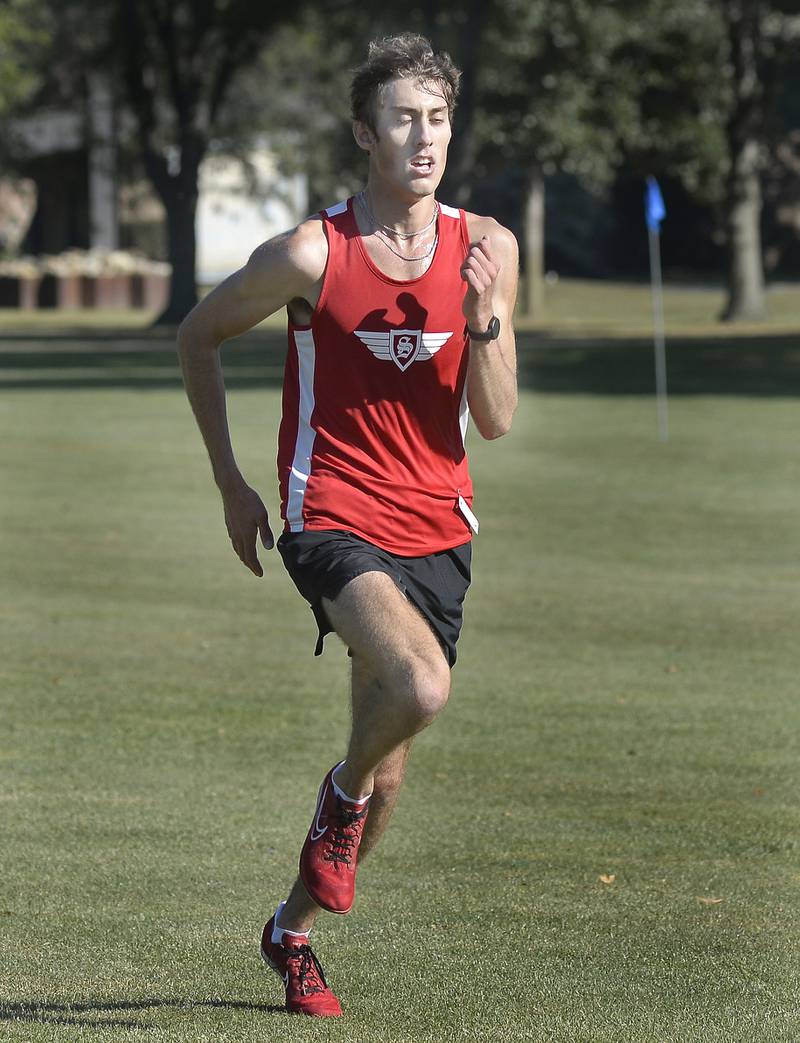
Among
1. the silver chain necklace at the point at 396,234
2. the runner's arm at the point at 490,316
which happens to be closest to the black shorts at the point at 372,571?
the runner's arm at the point at 490,316

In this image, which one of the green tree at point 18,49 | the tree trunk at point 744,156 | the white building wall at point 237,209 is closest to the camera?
the tree trunk at point 744,156

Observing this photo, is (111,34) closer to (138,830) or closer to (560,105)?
(560,105)

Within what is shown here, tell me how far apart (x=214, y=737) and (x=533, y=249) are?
2001 inches

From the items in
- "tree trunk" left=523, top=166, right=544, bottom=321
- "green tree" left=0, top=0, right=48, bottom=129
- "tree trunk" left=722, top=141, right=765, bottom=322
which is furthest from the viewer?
"tree trunk" left=523, top=166, right=544, bottom=321

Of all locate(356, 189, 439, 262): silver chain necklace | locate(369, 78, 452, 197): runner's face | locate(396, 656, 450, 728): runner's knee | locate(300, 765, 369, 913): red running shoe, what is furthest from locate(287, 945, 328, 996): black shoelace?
locate(369, 78, 452, 197): runner's face

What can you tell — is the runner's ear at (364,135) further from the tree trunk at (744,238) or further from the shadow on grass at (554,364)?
the tree trunk at (744,238)

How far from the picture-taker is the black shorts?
5.13m

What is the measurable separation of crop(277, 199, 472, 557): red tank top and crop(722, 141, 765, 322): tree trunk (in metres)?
46.7

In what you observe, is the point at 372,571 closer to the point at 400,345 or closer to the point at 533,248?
the point at 400,345

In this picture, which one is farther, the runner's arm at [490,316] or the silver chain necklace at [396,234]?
the silver chain necklace at [396,234]

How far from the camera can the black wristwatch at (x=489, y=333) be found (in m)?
5.14

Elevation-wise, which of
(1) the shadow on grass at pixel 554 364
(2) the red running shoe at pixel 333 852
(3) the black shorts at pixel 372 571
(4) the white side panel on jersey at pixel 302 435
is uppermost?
(1) the shadow on grass at pixel 554 364

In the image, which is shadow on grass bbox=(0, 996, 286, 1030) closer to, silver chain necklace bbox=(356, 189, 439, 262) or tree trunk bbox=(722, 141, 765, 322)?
silver chain necklace bbox=(356, 189, 439, 262)

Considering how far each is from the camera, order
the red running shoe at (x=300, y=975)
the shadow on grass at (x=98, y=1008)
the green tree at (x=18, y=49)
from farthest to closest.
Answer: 1. the green tree at (x=18, y=49)
2. the red running shoe at (x=300, y=975)
3. the shadow on grass at (x=98, y=1008)
